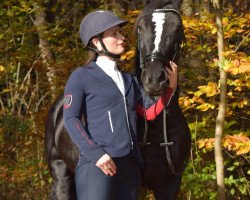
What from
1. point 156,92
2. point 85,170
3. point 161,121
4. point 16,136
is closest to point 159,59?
point 156,92

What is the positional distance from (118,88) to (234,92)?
3533 mm

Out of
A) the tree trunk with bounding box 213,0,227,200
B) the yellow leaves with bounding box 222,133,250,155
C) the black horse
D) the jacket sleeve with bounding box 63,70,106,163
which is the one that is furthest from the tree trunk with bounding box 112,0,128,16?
the jacket sleeve with bounding box 63,70,106,163

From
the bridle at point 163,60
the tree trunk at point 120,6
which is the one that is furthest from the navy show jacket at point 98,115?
the tree trunk at point 120,6

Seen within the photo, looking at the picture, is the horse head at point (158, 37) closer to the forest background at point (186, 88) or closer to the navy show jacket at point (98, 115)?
the navy show jacket at point (98, 115)

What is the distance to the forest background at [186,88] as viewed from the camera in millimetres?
5457

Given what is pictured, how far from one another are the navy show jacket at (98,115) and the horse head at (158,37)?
0.76ft

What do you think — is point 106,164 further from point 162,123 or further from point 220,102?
point 220,102

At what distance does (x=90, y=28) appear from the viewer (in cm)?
332

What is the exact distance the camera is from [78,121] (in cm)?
306

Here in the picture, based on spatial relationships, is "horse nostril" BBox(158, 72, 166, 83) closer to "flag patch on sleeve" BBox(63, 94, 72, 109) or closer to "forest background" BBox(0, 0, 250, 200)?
"flag patch on sleeve" BBox(63, 94, 72, 109)

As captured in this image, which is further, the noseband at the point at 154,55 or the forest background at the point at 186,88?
the forest background at the point at 186,88

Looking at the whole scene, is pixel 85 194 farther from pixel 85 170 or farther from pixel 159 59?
pixel 159 59

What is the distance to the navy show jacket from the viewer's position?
10.0 feet

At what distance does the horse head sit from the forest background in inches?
32.6
